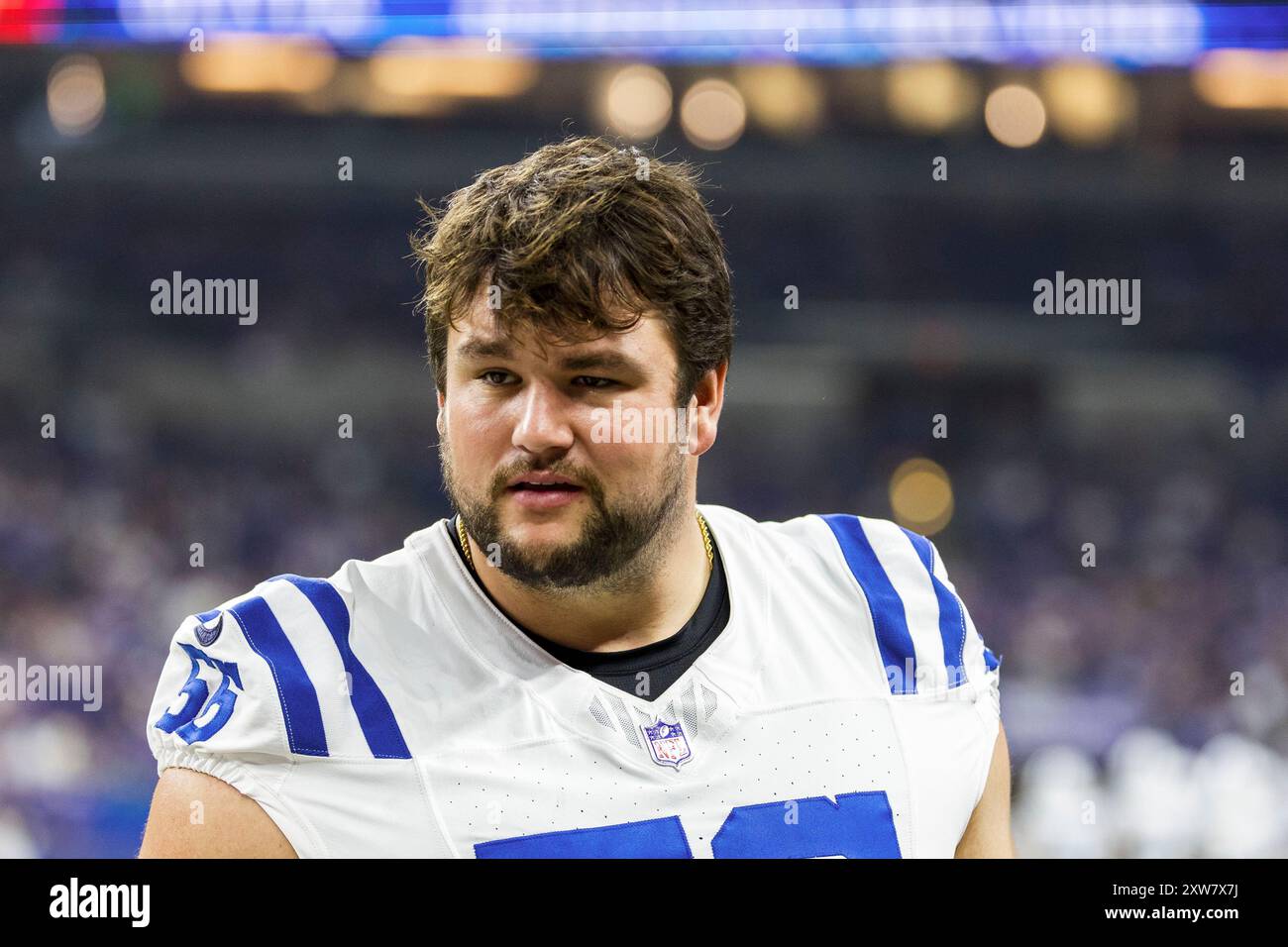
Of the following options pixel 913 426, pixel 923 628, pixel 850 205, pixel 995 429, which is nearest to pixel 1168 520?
pixel 995 429

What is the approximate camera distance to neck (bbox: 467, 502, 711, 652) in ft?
4.88

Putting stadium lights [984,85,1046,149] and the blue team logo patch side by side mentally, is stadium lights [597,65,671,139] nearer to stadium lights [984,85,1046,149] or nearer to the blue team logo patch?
stadium lights [984,85,1046,149]

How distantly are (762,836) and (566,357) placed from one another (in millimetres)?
598

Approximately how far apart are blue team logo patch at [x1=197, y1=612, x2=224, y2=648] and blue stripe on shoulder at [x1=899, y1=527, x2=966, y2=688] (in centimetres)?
91

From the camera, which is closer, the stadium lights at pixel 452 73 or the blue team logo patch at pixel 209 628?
the blue team logo patch at pixel 209 628

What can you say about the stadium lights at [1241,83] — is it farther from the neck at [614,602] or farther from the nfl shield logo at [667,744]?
the nfl shield logo at [667,744]

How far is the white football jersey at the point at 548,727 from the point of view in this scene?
1362 mm

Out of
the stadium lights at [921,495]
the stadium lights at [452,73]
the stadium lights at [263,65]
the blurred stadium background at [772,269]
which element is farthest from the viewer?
the stadium lights at [452,73]

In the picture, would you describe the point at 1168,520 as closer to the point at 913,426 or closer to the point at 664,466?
the point at 913,426

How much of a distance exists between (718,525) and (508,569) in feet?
1.35

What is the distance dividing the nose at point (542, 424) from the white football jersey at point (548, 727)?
201mm

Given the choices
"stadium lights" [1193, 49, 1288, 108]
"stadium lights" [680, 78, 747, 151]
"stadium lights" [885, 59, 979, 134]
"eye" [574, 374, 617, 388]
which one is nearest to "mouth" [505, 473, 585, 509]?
"eye" [574, 374, 617, 388]

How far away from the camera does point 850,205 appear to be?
320 inches

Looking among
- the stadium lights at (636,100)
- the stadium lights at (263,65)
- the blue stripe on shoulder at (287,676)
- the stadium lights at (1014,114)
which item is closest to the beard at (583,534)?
the blue stripe on shoulder at (287,676)
